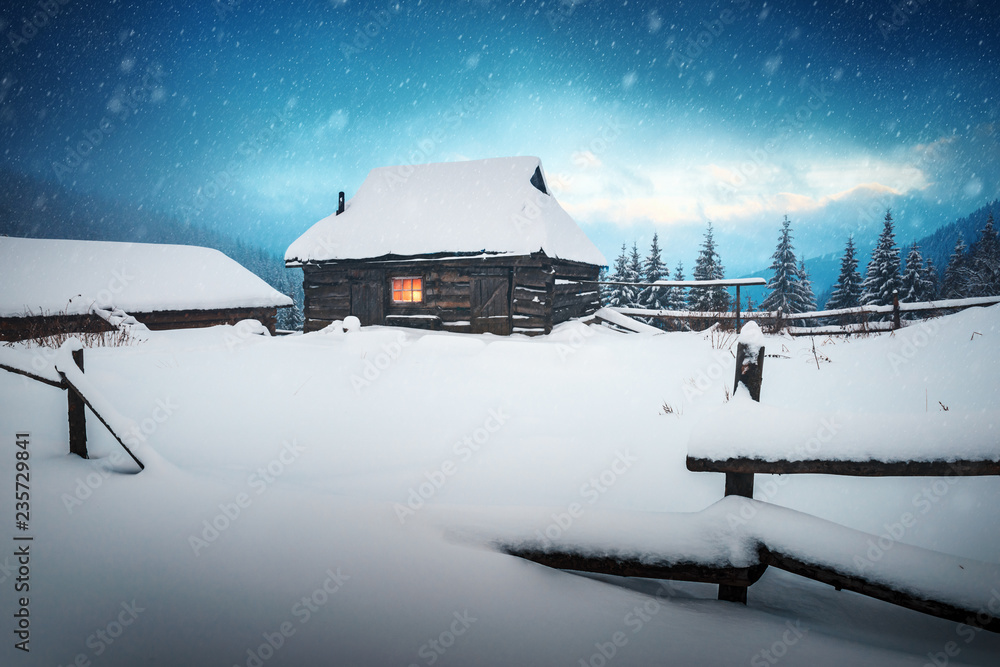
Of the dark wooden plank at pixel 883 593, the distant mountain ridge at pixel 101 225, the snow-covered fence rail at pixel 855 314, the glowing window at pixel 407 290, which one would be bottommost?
the dark wooden plank at pixel 883 593

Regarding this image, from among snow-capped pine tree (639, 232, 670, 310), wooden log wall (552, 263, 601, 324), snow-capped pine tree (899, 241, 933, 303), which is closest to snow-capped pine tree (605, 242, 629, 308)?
snow-capped pine tree (639, 232, 670, 310)

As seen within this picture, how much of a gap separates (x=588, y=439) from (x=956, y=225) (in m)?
110

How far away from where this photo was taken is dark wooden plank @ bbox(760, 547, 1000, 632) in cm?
164

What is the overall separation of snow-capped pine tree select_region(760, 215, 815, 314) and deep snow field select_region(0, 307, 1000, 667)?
984 inches

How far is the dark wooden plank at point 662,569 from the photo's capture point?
1998 mm

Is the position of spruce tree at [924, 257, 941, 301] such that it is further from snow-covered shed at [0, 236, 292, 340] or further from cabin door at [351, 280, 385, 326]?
snow-covered shed at [0, 236, 292, 340]

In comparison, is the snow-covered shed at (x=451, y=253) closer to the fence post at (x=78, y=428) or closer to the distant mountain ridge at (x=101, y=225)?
the fence post at (x=78, y=428)

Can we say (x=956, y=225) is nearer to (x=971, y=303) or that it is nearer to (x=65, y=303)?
(x=971, y=303)

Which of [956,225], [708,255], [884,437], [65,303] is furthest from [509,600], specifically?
[956,225]

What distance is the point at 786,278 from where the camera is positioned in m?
28.5

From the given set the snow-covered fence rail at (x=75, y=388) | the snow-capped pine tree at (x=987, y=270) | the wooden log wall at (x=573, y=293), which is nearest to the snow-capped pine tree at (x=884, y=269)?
the snow-capped pine tree at (x=987, y=270)

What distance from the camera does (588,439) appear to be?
14.1 feet

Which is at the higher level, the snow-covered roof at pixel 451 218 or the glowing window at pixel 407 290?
the snow-covered roof at pixel 451 218

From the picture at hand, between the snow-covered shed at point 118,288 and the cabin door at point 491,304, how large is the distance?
11.8m
